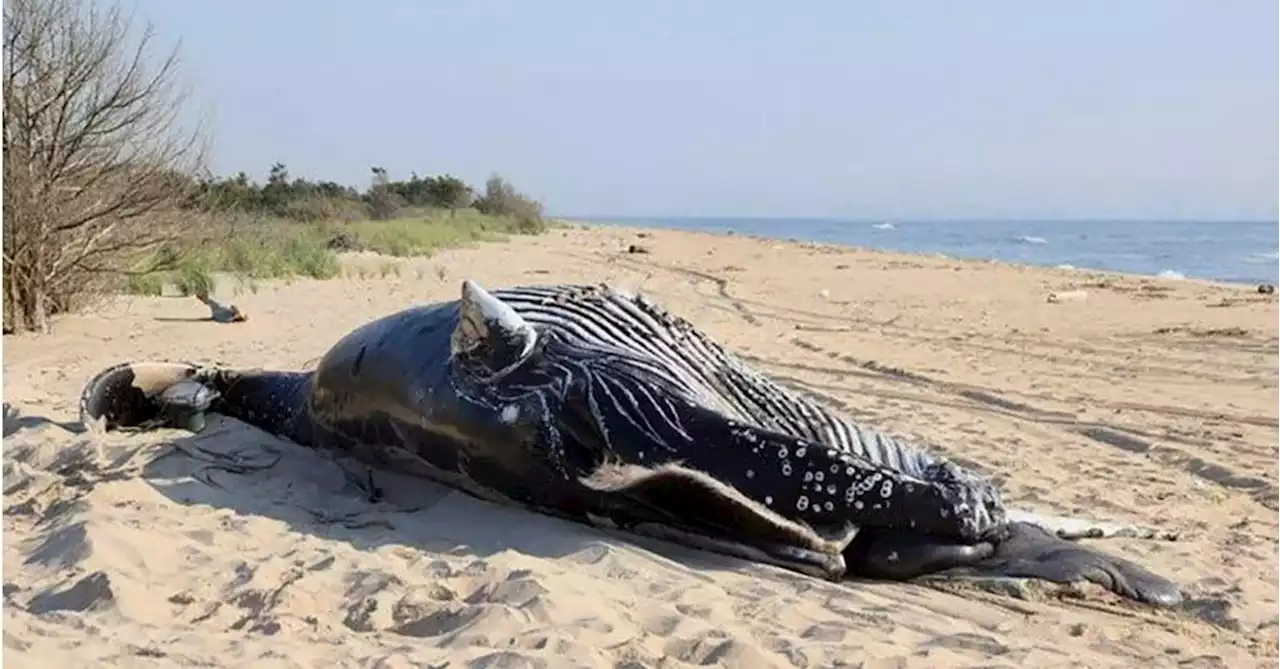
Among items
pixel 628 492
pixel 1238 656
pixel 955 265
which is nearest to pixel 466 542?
pixel 628 492

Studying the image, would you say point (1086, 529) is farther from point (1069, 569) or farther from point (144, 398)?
point (144, 398)

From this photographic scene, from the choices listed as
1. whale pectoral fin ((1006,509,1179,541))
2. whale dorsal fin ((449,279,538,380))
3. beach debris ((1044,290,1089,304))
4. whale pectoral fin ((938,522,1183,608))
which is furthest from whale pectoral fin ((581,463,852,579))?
beach debris ((1044,290,1089,304))

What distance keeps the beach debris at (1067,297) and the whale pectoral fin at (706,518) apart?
1690 cm

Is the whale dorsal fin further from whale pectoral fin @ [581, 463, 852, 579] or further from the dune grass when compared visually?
the dune grass

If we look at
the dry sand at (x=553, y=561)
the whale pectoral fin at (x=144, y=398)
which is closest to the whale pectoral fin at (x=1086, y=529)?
the dry sand at (x=553, y=561)

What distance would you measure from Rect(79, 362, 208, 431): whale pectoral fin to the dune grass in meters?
7.89

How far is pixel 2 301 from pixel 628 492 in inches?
392

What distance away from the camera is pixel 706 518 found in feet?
16.8

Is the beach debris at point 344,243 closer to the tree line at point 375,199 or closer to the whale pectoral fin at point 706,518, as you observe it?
the tree line at point 375,199

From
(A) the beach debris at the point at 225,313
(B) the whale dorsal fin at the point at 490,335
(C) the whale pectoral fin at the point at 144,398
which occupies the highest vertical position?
(B) the whale dorsal fin at the point at 490,335

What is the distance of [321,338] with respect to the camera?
42.5 feet

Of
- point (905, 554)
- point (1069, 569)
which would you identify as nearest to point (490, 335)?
point (905, 554)

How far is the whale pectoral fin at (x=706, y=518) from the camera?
493 centimetres

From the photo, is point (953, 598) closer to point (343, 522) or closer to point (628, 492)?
point (628, 492)
